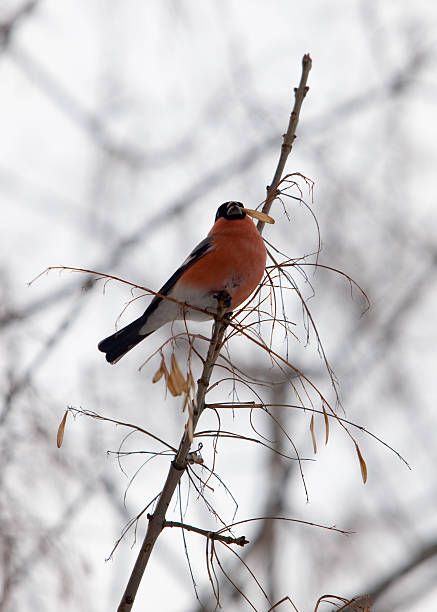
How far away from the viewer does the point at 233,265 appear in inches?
95.5

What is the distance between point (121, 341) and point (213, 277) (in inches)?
18.2

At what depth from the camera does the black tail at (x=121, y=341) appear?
264 cm

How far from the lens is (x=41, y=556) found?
2.86 metres

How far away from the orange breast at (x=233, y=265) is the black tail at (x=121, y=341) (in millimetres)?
337

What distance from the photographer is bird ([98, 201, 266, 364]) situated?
7.71 ft

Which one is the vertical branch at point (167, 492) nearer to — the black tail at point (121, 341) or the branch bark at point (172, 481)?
the branch bark at point (172, 481)

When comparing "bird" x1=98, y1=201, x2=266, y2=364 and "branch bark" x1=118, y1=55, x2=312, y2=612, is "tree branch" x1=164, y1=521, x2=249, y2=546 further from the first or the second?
"bird" x1=98, y1=201, x2=266, y2=364

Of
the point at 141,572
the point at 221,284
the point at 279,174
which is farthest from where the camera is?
the point at 221,284

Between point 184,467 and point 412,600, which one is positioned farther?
point 412,600

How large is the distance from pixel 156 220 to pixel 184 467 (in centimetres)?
334

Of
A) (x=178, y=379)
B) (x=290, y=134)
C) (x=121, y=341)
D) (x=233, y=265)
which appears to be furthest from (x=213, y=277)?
(x=178, y=379)

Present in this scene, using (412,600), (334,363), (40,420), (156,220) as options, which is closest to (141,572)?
(40,420)

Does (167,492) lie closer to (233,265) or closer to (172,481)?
(172,481)

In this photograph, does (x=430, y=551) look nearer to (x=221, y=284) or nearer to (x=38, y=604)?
(x=38, y=604)
